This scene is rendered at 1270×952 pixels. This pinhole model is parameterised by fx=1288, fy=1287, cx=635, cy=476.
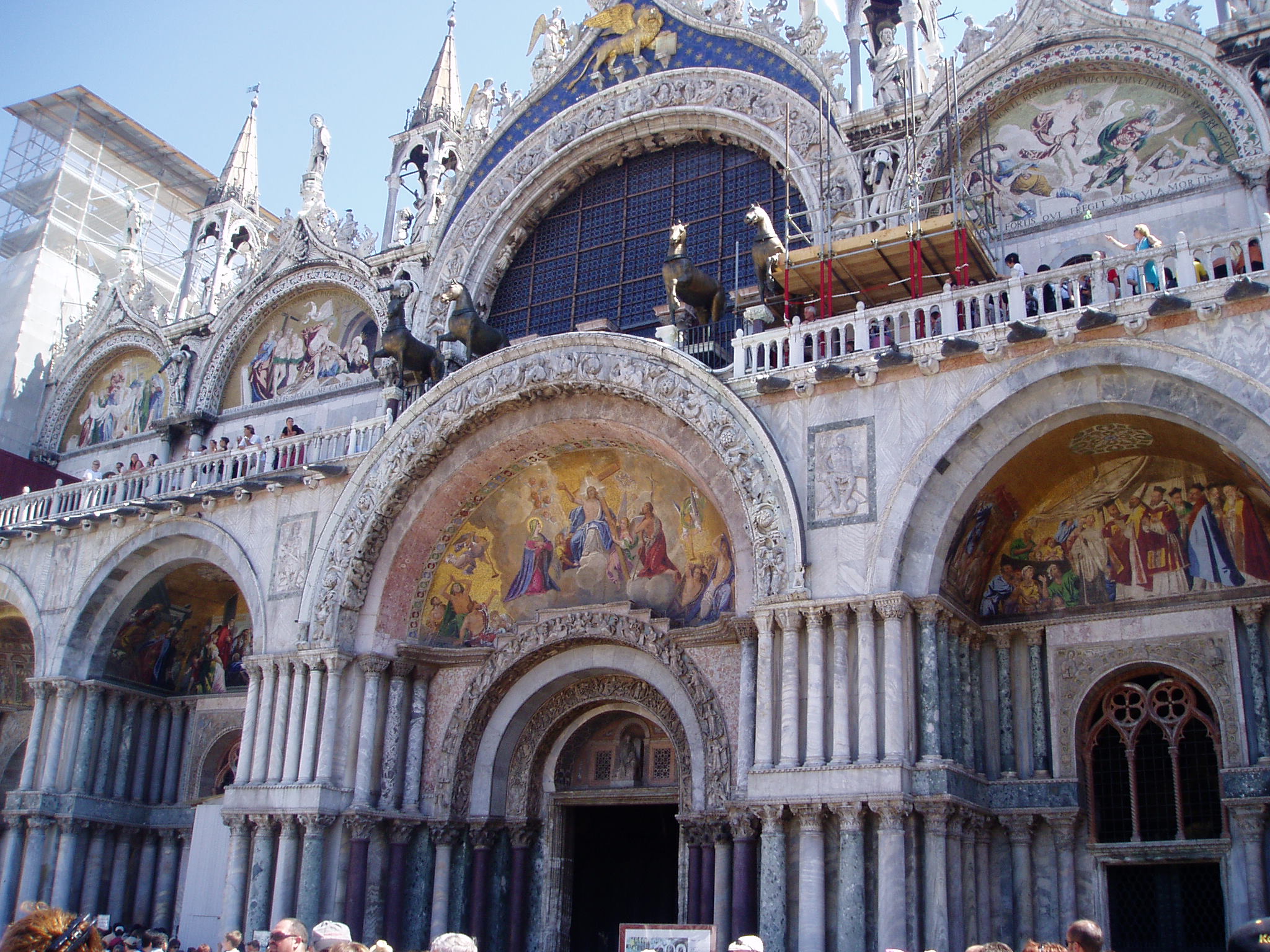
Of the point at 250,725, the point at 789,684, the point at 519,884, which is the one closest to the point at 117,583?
the point at 250,725

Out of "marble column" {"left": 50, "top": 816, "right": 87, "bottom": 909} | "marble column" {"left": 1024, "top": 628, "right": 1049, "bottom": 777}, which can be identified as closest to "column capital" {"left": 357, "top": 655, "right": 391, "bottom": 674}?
"marble column" {"left": 50, "top": 816, "right": 87, "bottom": 909}

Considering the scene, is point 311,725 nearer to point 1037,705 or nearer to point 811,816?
point 811,816

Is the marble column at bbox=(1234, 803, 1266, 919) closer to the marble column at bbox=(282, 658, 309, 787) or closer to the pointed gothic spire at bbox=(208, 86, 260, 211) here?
the marble column at bbox=(282, 658, 309, 787)

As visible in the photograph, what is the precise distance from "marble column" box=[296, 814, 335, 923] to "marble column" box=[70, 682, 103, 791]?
5809 mm

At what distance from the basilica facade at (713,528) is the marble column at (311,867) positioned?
0.06m

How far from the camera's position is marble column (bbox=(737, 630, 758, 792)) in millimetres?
14797

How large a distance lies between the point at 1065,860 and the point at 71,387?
22698 millimetres

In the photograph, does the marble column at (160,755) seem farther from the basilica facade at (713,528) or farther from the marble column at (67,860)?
the marble column at (67,860)

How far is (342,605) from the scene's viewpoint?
18.4 metres

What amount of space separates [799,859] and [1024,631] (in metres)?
4.02

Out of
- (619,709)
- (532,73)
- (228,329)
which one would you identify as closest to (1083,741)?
(619,709)

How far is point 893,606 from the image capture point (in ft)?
46.1

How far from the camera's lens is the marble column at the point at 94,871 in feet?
68.3

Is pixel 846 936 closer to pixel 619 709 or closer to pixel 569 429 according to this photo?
pixel 619 709
